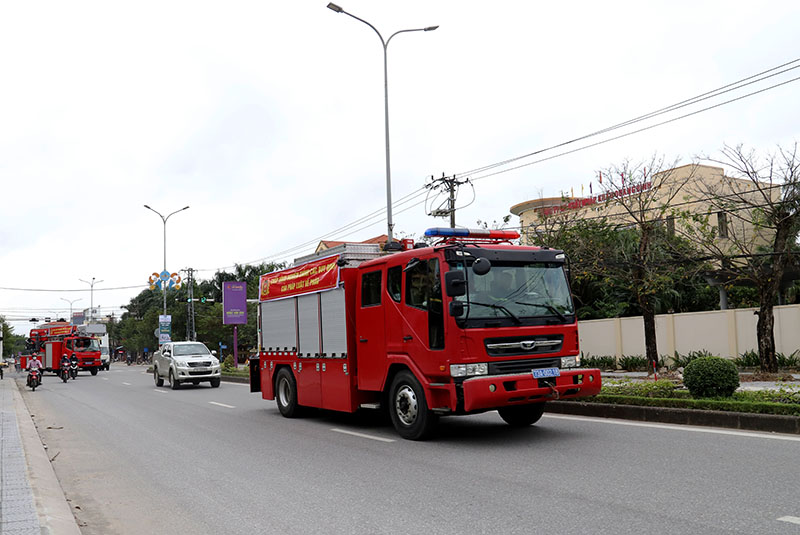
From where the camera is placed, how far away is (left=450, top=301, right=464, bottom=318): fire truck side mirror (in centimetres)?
903

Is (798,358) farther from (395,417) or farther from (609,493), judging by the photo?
(609,493)

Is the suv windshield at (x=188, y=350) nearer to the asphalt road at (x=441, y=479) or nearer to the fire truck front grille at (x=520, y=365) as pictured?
the asphalt road at (x=441, y=479)

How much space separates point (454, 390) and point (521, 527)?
3637 millimetres

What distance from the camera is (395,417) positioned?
405 inches

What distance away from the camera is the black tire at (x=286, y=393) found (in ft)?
44.8

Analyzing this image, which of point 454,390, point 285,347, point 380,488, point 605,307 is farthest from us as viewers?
point 605,307

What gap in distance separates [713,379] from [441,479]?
19.9 feet

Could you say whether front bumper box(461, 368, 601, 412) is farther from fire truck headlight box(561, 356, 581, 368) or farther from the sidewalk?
the sidewalk

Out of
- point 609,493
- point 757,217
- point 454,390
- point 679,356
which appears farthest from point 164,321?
point 609,493

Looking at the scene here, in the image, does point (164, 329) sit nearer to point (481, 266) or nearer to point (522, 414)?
point (522, 414)

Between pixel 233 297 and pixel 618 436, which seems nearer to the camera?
pixel 618 436

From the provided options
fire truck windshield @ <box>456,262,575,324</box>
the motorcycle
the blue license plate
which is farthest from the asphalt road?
the motorcycle

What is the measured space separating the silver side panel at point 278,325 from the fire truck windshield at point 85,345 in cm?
3261

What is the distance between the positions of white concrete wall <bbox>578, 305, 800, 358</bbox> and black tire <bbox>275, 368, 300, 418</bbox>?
16010mm
